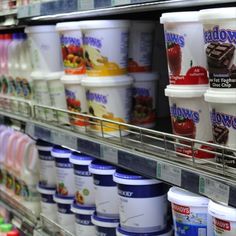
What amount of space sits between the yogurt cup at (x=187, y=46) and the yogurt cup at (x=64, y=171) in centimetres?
70

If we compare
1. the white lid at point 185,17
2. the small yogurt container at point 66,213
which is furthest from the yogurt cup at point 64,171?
the white lid at point 185,17

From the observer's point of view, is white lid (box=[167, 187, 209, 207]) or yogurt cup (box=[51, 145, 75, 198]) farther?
yogurt cup (box=[51, 145, 75, 198])

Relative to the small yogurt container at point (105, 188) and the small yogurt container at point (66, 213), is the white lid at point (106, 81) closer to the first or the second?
the small yogurt container at point (105, 188)

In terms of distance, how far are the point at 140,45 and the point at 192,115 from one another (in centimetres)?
53

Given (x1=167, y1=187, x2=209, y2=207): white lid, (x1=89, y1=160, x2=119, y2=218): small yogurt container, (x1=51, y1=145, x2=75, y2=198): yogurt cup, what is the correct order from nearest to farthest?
(x1=167, y1=187, x2=209, y2=207): white lid < (x1=89, y1=160, x2=119, y2=218): small yogurt container < (x1=51, y1=145, x2=75, y2=198): yogurt cup

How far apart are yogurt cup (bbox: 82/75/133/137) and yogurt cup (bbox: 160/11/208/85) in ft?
1.26

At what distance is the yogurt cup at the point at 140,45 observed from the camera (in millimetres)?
1679

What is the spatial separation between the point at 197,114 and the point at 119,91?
1.44 feet

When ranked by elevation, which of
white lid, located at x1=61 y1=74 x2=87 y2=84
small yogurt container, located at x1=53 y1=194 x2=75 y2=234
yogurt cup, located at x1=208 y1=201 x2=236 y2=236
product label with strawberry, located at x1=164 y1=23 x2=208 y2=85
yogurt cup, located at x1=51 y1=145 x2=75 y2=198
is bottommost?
small yogurt container, located at x1=53 y1=194 x2=75 y2=234

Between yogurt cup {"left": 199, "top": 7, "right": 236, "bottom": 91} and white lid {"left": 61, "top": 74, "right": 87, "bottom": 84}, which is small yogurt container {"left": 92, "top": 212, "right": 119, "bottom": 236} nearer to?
white lid {"left": 61, "top": 74, "right": 87, "bottom": 84}

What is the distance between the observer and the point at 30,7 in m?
1.93

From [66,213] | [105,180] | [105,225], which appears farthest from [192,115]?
[66,213]

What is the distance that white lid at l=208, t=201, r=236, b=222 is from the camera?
1004 mm

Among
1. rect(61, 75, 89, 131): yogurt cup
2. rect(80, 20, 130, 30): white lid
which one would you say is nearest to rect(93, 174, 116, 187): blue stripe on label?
rect(61, 75, 89, 131): yogurt cup
